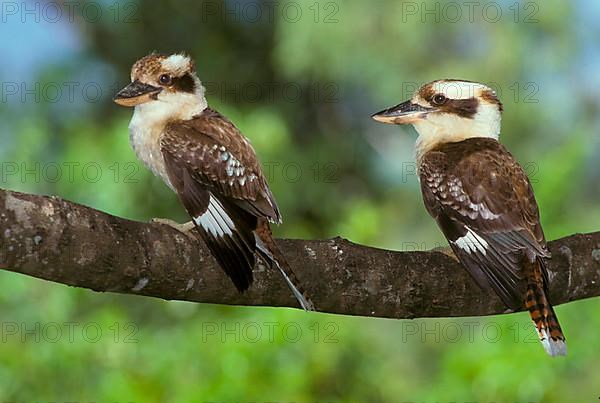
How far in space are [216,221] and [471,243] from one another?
1.96 feet

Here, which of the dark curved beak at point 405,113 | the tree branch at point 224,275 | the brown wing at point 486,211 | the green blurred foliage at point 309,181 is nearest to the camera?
the tree branch at point 224,275

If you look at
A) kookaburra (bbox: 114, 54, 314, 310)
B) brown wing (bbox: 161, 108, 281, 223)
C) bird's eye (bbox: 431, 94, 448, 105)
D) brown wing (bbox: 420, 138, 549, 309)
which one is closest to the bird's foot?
kookaburra (bbox: 114, 54, 314, 310)

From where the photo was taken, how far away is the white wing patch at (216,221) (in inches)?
81.3

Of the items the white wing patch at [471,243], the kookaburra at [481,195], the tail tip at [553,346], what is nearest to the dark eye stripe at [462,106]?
the kookaburra at [481,195]

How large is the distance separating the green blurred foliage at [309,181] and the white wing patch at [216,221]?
849 mm

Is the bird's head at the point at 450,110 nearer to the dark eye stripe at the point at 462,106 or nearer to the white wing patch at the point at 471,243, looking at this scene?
the dark eye stripe at the point at 462,106

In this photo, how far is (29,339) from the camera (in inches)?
154

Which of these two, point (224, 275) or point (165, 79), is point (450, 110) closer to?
point (165, 79)

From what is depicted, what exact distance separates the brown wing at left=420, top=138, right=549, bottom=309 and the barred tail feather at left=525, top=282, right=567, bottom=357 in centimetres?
3

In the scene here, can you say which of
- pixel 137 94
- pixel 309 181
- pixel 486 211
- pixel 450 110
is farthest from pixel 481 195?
pixel 309 181

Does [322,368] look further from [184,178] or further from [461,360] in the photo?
[184,178]

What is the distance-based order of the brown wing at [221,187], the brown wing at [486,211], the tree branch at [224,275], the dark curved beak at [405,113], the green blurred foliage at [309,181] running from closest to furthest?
the tree branch at [224,275] → the brown wing at [221,187] → the brown wing at [486,211] → the dark curved beak at [405,113] → the green blurred foliage at [309,181]

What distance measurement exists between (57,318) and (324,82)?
2975 mm

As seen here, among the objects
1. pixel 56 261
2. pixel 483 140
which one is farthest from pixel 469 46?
pixel 56 261
